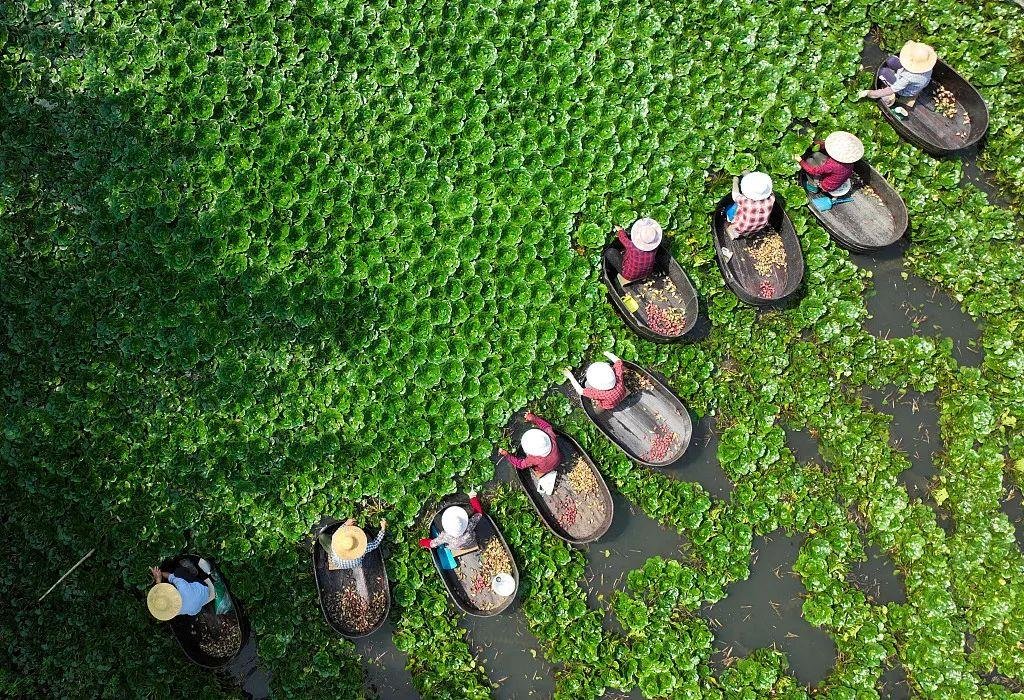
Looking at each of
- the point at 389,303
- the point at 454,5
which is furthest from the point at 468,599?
the point at 454,5

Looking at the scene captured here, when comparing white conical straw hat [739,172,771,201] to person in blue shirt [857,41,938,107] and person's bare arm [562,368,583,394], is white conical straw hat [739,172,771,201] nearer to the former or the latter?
person in blue shirt [857,41,938,107]

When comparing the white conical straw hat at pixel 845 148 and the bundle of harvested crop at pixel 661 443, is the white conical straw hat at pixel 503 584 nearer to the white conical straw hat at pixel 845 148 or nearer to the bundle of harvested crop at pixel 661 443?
the bundle of harvested crop at pixel 661 443

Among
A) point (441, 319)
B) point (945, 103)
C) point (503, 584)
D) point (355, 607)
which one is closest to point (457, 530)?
point (503, 584)

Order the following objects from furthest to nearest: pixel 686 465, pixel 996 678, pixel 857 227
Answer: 1. pixel 857 227
2. pixel 686 465
3. pixel 996 678

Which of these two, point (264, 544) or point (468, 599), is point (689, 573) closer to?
point (468, 599)

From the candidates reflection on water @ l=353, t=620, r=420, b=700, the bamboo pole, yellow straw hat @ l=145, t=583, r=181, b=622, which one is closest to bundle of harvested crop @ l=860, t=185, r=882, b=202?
reflection on water @ l=353, t=620, r=420, b=700
